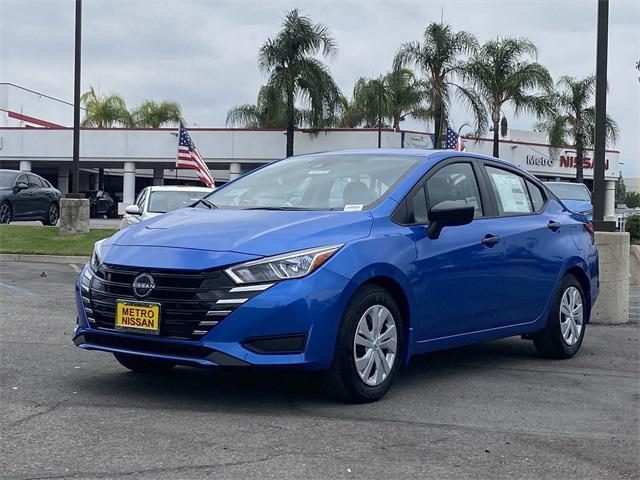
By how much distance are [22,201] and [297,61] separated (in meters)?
18.1

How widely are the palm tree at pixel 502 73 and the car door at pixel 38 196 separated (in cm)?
2000

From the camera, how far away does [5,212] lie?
2369cm

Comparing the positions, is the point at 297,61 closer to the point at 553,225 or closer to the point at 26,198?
the point at 26,198

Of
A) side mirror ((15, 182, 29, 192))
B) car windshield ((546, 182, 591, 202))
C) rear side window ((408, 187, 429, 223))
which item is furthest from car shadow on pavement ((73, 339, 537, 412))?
side mirror ((15, 182, 29, 192))

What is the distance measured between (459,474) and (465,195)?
10.0 ft

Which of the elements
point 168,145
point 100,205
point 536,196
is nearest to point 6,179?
point 536,196

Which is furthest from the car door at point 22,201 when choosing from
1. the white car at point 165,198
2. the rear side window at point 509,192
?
the rear side window at point 509,192

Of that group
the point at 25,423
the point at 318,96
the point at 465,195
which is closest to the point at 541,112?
the point at 318,96

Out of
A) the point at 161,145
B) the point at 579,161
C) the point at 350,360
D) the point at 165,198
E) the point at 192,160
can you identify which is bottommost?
the point at 350,360

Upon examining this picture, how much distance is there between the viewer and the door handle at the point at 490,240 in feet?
22.2

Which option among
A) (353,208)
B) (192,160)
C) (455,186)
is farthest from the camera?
(192,160)

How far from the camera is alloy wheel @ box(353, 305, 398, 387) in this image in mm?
5630

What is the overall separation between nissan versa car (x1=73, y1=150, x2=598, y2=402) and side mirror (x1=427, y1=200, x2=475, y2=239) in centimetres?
1

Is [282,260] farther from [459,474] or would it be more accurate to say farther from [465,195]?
[465,195]
